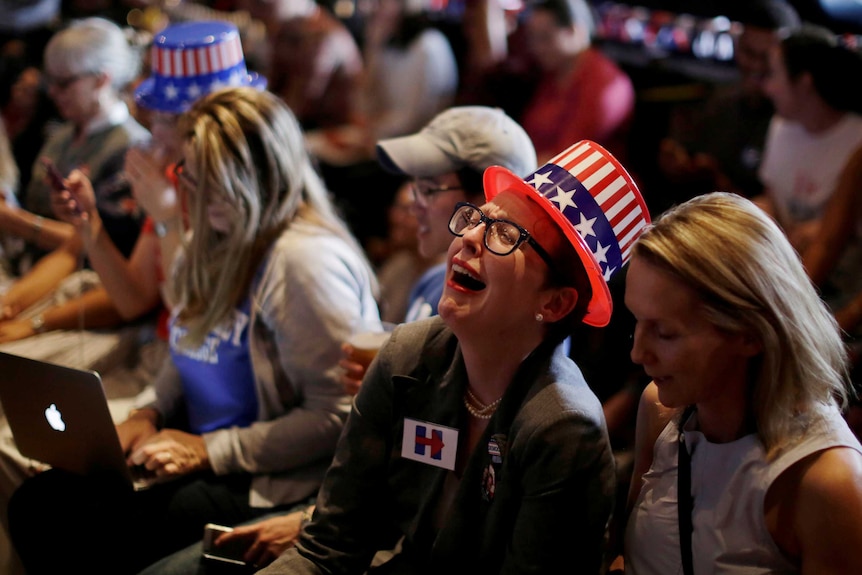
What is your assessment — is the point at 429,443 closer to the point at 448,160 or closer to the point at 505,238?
the point at 505,238

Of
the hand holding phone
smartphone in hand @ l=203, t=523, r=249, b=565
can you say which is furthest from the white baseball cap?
the hand holding phone

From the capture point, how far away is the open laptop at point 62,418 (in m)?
1.92

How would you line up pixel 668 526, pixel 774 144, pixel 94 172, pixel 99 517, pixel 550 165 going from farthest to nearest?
1. pixel 774 144
2. pixel 94 172
3. pixel 99 517
4. pixel 550 165
5. pixel 668 526

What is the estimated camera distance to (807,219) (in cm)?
328

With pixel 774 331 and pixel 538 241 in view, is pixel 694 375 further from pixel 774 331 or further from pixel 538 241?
pixel 538 241

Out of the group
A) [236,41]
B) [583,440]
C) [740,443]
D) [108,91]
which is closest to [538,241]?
[583,440]

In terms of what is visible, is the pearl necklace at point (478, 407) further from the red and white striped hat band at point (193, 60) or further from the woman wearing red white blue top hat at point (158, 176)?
the red and white striped hat band at point (193, 60)

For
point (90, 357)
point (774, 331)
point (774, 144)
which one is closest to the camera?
point (774, 331)

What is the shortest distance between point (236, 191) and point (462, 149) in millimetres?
538

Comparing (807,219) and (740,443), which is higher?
(740,443)

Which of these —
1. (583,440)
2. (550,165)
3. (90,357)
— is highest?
(550,165)

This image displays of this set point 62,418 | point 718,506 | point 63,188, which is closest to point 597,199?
point 718,506

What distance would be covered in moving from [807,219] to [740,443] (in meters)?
2.16

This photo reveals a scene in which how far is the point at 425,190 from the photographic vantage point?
83.9 inches
